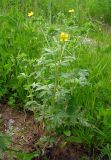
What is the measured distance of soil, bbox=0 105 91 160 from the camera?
2777 millimetres

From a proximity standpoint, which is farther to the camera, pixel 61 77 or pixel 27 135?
pixel 27 135

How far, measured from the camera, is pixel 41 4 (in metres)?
5.22

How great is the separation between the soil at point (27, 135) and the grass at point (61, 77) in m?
0.06

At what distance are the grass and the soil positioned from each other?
6 centimetres

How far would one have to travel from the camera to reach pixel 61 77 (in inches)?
106

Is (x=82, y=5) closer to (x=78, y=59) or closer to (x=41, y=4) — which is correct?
(x=41, y=4)

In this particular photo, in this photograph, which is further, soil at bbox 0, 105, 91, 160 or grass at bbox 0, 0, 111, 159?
soil at bbox 0, 105, 91, 160

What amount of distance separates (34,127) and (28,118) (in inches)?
4.9

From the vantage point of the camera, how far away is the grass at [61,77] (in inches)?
104

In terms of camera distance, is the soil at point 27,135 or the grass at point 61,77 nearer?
the grass at point 61,77

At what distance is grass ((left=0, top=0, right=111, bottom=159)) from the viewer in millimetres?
2654

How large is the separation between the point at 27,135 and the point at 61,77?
526 millimetres

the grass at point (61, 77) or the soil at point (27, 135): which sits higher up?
the grass at point (61, 77)

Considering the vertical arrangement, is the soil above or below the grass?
below
